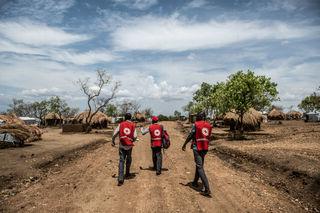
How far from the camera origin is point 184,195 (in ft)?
28.8

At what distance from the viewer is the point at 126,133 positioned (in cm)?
1079

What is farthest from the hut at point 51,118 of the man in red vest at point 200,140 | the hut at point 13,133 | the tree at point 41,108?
the man in red vest at point 200,140

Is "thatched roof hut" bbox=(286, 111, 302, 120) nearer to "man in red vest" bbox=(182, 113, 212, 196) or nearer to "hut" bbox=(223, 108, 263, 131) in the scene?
"hut" bbox=(223, 108, 263, 131)

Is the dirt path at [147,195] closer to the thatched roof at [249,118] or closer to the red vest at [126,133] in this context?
the red vest at [126,133]

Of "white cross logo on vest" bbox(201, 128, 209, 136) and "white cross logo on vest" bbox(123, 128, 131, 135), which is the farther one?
"white cross logo on vest" bbox(123, 128, 131, 135)

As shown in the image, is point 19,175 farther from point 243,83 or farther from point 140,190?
point 243,83

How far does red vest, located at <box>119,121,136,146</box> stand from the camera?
10.7 metres

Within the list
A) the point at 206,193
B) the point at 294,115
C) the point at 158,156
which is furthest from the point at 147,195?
the point at 294,115

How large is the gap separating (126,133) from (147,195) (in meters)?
2.76

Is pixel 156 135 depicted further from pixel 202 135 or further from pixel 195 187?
pixel 195 187

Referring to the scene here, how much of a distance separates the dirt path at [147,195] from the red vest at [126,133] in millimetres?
1368

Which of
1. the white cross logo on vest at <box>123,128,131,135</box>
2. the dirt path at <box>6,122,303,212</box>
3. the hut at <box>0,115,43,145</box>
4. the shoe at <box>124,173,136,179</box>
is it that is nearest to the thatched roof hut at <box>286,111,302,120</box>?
the hut at <box>0,115,43,145</box>

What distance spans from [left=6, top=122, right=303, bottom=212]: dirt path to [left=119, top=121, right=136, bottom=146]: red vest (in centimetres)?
137

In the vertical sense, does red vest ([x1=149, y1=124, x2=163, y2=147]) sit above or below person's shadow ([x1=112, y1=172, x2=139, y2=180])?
above
